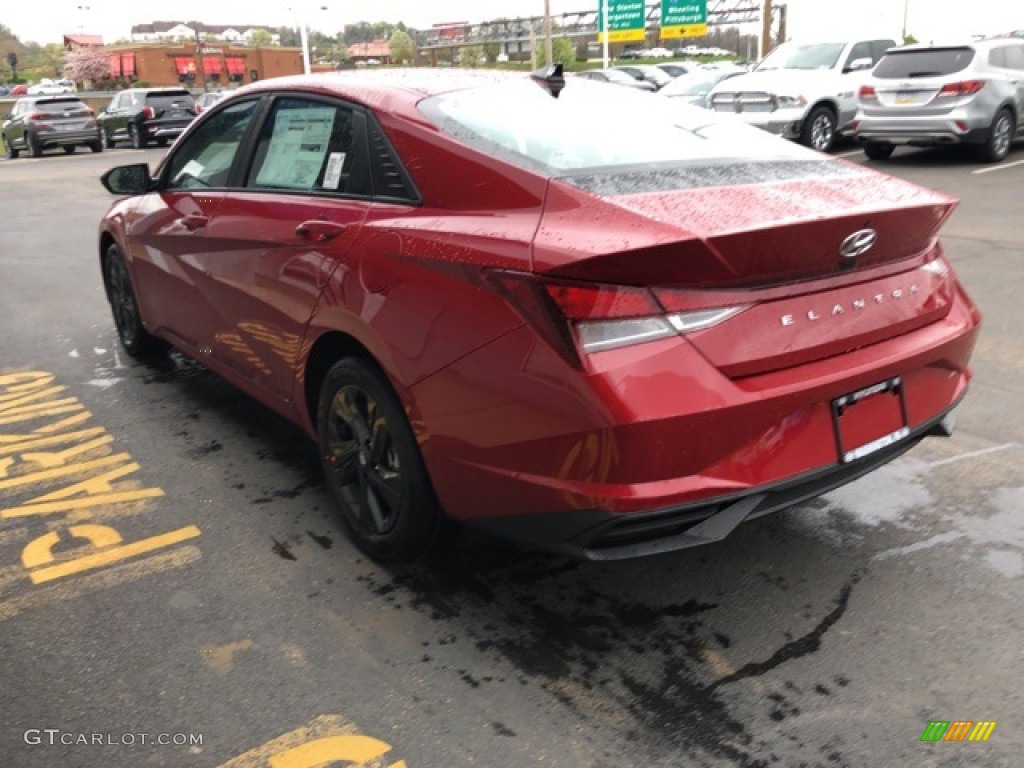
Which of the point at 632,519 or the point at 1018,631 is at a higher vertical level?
the point at 632,519

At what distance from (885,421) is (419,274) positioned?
1.42 meters

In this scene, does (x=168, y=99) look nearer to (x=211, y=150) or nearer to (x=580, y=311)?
(x=211, y=150)

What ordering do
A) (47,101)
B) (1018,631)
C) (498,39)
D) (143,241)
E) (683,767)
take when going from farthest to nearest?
(498,39) → (47,101) → (143,241) → (1018,631) → (683,767)

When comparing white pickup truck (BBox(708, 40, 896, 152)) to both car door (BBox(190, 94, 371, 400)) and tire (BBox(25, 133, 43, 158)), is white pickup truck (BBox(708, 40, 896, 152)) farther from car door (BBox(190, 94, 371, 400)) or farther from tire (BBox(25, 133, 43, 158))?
tire (BBox(25, 133, 43, 158))

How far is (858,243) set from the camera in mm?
2582

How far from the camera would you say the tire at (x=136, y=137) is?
27.1 meters

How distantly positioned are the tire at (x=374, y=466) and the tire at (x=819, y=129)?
13059mm

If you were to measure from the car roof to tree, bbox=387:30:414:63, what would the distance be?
280ft

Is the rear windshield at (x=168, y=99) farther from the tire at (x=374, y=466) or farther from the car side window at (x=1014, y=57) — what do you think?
the tire at (x=374, y=466)

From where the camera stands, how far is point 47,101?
26.3m

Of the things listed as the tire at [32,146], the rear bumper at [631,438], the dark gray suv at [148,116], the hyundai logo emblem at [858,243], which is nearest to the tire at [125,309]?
the rear bumper at [631,438]

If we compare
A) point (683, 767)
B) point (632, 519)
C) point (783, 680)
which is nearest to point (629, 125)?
point (632, 519)

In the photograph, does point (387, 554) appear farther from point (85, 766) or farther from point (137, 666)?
point (85, 766)

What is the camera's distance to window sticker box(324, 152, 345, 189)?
3.31 meters
